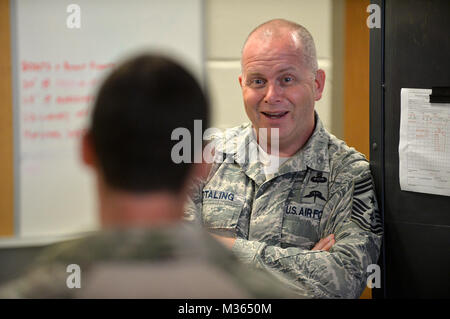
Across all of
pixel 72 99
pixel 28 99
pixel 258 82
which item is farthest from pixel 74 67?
pixel 258 82

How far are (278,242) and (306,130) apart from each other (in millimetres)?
471

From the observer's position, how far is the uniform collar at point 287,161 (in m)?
2.12

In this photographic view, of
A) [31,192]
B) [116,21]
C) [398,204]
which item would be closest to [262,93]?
[398,204]

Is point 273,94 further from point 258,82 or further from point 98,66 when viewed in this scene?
point 98,66

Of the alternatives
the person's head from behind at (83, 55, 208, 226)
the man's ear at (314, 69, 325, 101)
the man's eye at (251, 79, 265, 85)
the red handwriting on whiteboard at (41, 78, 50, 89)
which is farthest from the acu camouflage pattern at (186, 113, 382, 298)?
the red handwriting on whiteboard at (41, 78, 50, 89)

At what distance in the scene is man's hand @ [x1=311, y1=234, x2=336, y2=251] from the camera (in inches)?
77.2

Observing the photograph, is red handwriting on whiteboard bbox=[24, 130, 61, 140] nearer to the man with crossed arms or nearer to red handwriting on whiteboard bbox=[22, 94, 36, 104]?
red handwriting on whiteboard bbox=[22, 94, 36, 104]

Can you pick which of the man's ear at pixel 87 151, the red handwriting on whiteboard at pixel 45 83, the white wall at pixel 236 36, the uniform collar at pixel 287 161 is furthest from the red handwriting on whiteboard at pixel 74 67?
the man's ear at pixel 87 151

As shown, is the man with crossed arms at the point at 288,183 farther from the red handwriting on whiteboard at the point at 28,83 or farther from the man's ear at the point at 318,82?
the red handwriting on whiteboard at the point at 28,83

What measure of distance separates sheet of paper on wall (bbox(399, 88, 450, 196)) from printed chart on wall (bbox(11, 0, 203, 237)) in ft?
4.39

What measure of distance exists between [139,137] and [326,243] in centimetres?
130

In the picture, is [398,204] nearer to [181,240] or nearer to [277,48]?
[277,48]

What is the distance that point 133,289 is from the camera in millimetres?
821

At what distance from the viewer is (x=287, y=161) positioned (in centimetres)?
215
